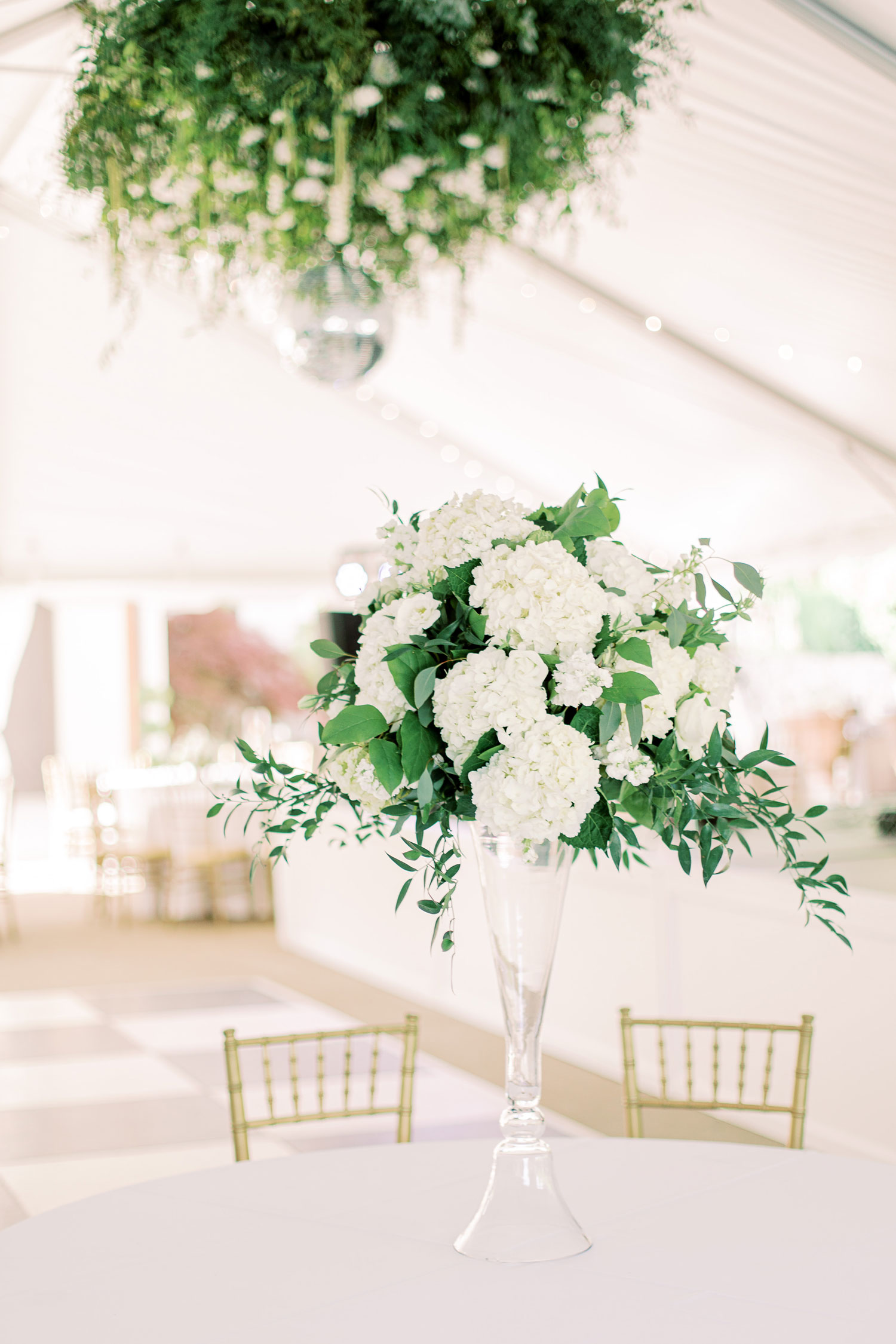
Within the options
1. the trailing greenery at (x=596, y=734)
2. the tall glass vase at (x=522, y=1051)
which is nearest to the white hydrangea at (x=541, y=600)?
the trailing greenery at (x=596, y=734)

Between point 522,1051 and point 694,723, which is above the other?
point 694,723

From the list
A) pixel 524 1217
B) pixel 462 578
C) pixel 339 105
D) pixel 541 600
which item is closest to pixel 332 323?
pixel 339 105

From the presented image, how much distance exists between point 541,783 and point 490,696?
103 millimetres

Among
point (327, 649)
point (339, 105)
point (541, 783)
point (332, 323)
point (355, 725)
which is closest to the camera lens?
point (541, 783)

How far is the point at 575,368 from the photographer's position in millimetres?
7984

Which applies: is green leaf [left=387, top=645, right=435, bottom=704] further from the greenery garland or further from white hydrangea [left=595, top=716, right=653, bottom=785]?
the greenery garland

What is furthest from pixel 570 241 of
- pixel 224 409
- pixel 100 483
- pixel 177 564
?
pixel 177 564

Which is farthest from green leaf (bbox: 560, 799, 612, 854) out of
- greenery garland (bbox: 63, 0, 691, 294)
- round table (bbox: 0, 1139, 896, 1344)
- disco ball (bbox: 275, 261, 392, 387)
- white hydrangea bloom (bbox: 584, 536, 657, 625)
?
disco ball (bbox: 275, 261, 392, 387)

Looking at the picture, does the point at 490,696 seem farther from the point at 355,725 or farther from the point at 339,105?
the point at 339,105

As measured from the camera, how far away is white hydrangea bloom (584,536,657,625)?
1457 mm

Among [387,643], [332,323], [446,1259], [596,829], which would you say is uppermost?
[332,323]

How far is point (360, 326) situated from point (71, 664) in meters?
8.83

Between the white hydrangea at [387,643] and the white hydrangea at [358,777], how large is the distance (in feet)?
0.21

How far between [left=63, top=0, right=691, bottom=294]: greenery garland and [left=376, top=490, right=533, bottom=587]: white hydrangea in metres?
2.12
